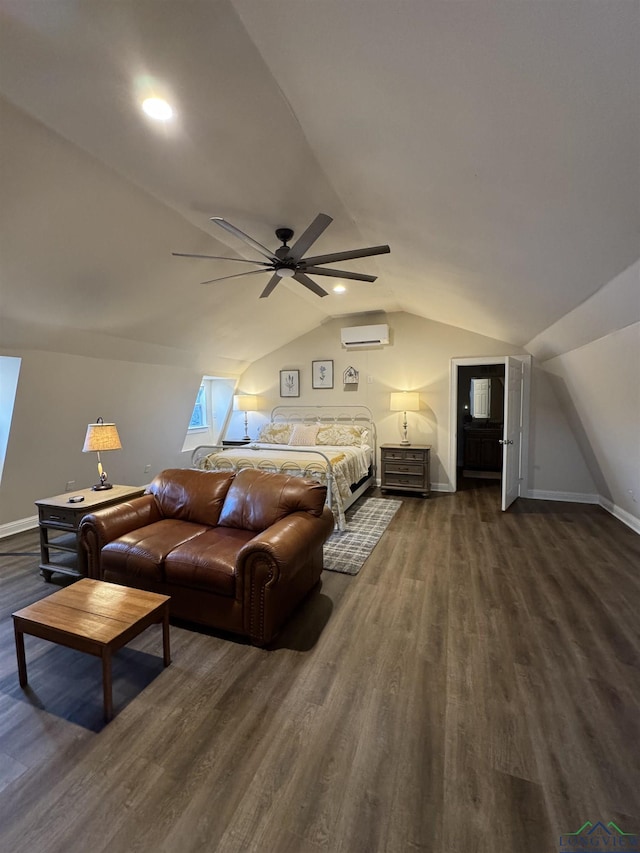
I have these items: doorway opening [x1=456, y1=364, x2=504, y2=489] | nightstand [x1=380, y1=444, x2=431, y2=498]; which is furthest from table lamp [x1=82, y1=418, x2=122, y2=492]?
doorway opening [x1=456, y1=364, x2=504, y2=489]

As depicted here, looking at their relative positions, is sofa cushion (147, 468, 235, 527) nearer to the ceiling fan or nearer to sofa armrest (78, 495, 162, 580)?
sofa armrest (78, 495, 162, 580)

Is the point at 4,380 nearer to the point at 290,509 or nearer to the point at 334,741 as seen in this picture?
the point at 290,509

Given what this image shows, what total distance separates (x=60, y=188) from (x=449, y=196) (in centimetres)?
245

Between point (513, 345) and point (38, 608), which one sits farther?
point (513, 345)

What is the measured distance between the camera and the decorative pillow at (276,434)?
20.4ft

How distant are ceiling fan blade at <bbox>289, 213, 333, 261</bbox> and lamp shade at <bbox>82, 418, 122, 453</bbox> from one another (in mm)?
2289

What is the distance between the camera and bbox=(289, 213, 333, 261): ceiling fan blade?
2196 mm

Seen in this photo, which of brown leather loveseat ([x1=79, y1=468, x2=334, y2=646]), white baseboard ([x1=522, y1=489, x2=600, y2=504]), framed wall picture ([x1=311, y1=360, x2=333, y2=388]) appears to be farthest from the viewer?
framed wall picture ([x1=311, y1=360, x2=333, y2=388])

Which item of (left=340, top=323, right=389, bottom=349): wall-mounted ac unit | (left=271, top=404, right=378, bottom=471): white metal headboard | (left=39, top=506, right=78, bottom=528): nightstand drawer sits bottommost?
(left=39, top=506, right=78, bottom=528): nightstand drawer

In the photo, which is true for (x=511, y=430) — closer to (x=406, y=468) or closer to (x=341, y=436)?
(x=406, y=468)

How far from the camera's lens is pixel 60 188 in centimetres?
238

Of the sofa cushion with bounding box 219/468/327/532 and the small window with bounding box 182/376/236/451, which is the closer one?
the sofa cushion with bounding box 219/468/327/532

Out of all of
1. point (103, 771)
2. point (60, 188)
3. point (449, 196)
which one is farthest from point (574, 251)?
point (103, 771)

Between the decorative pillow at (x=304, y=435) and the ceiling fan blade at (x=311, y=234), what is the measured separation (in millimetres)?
3336
